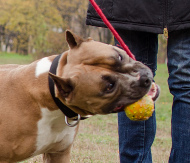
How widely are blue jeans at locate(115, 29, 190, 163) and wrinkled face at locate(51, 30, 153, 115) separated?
0.54 m

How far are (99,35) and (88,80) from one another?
20121 millimetres

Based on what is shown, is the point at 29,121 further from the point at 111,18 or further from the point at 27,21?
the point at 27,21

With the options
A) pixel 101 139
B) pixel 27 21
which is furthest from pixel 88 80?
pixel 27 21

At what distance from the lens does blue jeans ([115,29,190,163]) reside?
9.83ft

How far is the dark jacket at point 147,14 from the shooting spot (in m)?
2.92

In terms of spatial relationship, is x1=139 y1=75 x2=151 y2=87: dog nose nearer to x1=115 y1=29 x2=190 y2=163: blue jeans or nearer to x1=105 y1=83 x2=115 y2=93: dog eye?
x1=105 y1=83 x2=115 y2=93: dog eye

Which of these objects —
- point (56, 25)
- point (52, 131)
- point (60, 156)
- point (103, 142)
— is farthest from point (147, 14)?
point (56, 25)

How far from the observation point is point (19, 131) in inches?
109

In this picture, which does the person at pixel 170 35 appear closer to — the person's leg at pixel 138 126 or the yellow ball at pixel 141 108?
the person's leg at pixel 138 126

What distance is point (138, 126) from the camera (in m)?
3.38

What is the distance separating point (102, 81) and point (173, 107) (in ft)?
3.13

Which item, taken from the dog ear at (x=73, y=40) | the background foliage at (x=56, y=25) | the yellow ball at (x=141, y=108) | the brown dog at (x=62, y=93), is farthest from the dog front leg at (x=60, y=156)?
the background foliage at (x=56, y=25)

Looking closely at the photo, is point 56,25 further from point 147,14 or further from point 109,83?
point 109,83

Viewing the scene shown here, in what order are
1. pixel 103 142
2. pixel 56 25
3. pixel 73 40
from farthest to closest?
pixel 56 25
pixel 103 142
pixel 73 40
